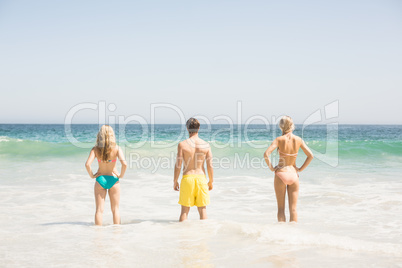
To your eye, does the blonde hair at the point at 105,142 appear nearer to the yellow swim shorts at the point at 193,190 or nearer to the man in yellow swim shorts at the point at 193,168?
the man in yellow swim shorts at the point at 193,168

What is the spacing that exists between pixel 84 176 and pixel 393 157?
624 inches

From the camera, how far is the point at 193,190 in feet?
18.1

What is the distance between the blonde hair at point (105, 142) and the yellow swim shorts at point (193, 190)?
1257 millimetres

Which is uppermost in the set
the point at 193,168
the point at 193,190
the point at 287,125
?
the point at 287,125

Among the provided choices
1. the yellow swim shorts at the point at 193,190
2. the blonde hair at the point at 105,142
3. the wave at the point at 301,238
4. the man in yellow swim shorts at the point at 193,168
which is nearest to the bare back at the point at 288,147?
the wave at the point at 301,238

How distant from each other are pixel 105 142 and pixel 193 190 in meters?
1.55

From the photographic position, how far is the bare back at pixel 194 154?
17.8 feet

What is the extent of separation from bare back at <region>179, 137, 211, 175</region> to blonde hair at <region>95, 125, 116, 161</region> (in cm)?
107

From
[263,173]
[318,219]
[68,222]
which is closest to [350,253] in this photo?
[318,219]

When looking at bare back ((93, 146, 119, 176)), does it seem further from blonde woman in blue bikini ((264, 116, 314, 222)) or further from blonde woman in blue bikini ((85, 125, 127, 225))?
blonde woman in blue bikini ((264, 116, 314, 222))

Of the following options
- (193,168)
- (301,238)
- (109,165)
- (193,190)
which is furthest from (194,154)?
(301,238)

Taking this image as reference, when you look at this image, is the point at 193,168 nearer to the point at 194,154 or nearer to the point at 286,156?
the point at 194,154

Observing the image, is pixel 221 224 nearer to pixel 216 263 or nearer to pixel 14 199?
pixel 216 263

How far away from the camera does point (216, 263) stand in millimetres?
4012
